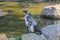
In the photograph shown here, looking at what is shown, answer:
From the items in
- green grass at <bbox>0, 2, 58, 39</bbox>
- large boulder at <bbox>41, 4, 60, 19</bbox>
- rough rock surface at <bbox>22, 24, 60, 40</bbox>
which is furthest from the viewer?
large boulder at <bbox>41, 4, 60, 19</bbox>

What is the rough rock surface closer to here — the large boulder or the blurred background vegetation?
the blurred background vegetation

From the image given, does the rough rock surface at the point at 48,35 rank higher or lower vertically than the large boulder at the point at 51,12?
higher

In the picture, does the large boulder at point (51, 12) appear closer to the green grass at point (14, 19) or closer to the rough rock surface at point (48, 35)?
the green grass at point (14, 19)

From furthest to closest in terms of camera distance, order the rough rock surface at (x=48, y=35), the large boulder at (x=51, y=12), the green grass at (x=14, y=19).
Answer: the large boulder at (x=51, y=12)
the green grass at (x=14, y=19)
the rough rock surface at (x=48, y=35)

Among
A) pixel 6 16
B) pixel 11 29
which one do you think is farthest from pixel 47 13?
pixel 11 29

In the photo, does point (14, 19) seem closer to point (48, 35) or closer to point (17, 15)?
point (17, 15)

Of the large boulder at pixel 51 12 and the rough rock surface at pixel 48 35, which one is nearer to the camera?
the rough rock surface at pixel 48 35

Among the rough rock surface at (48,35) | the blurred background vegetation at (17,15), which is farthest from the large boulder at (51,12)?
the rough rock surface at (48,35)

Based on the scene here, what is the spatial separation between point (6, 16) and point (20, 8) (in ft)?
4.14


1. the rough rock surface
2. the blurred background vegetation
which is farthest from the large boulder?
the rough rock surface

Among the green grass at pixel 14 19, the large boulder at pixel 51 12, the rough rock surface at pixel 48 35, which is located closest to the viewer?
the rough rock surface at pixel 48 35

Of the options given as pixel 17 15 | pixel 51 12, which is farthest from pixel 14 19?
pixel 51 12

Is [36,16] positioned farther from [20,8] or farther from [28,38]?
[28,38]

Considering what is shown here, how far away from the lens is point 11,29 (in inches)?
261
